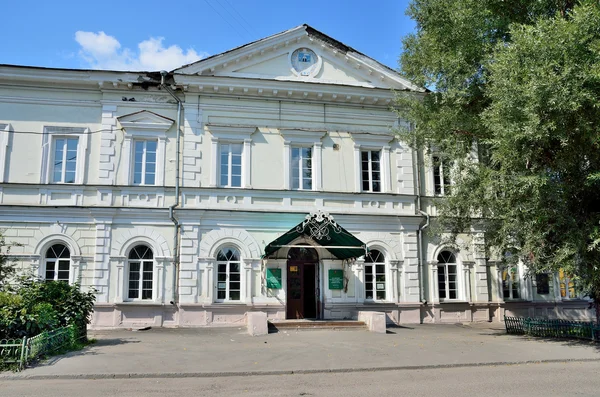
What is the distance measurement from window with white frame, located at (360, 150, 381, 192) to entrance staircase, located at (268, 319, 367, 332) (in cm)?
525

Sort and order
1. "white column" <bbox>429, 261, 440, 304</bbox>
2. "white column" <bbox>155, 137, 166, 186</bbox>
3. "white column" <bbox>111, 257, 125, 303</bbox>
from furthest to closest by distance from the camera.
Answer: "white column" <bbox>429, 261, 440, 304</bbox>
"white column" <bbox>155, 137, 166, 186</bbox>
"white column" <bbox>111, 257, 125, 303</bbox>

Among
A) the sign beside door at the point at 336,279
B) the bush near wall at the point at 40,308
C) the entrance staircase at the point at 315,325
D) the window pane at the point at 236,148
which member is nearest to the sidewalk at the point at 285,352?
the entrance staircase at the point at 315,325

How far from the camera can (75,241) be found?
17922mm

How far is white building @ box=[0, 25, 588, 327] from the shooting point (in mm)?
17953

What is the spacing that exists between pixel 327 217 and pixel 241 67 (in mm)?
6638

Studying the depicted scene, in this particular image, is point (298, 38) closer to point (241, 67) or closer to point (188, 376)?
point (241, 67)

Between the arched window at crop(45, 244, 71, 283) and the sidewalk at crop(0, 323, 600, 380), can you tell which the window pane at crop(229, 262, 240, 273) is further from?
the arched window at crop(45, 244, 71, 283)

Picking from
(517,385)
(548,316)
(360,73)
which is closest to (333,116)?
(360,73)

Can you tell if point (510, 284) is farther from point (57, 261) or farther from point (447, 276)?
point (57, 261)

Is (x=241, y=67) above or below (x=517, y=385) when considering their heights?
above

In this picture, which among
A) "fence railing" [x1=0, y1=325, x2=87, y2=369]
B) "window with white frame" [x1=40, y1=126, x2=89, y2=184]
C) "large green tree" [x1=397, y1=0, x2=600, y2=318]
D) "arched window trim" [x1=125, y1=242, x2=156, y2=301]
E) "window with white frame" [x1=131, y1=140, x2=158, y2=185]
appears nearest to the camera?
"fence railing" [x1=0, y1=325, x2=87, y2=369]

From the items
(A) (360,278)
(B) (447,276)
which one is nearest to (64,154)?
(A) (360,278)

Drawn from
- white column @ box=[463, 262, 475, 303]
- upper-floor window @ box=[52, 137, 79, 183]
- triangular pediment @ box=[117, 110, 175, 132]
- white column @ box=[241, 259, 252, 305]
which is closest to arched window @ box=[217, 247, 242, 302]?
white column @ box=[241, 259, 252, 305]

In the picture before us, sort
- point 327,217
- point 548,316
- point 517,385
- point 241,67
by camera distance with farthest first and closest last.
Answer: point 548,316 → point 241,67 → point 327,217 → point 517,385
